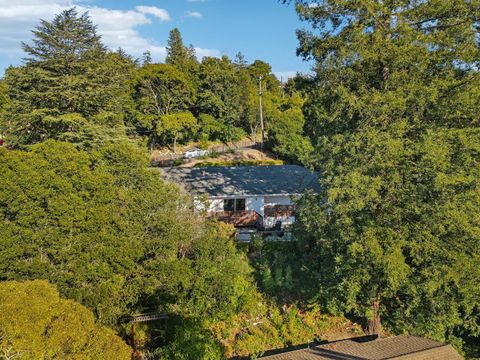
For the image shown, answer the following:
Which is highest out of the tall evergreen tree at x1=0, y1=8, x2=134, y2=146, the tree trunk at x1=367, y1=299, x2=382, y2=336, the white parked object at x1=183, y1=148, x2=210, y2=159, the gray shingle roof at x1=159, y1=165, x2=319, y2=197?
the tall evergreen tree at x1=0, y1=8, x2=134, y2=146

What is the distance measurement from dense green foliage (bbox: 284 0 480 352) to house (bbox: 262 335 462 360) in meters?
1.10

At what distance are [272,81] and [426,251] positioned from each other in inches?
2323

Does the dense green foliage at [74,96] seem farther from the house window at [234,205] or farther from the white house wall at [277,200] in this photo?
the white house wall at [277,200]

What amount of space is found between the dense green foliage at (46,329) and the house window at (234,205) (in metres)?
14.7

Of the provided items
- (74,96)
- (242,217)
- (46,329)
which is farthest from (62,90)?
(46,329)

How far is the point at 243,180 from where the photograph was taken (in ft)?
86.3

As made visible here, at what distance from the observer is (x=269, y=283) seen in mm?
16938

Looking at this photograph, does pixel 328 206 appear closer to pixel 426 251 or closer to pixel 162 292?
pixel 426 251

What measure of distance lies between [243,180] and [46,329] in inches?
701

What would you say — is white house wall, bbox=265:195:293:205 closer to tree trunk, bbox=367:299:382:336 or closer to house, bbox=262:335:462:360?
tree trunk, bbox=367:299:382:336

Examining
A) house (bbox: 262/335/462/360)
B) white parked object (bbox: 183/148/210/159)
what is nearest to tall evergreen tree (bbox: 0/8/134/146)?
house (bbox: 262/335/462/360)

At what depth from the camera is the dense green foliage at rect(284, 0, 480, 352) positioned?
11.8 metres

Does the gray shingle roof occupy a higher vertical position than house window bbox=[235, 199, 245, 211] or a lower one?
higher

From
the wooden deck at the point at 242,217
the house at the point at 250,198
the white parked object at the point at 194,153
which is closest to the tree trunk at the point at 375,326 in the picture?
the house at the point at 250,198
